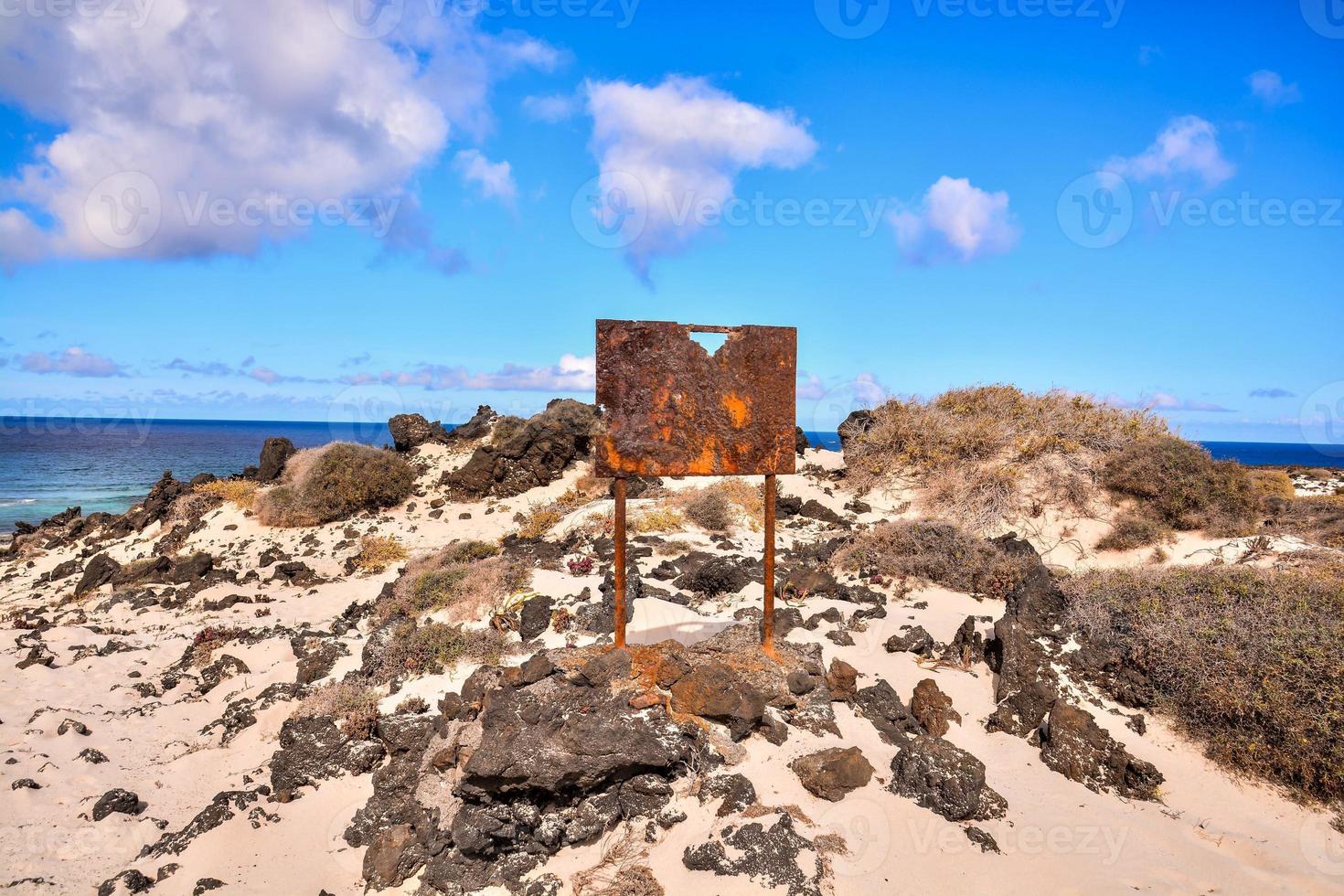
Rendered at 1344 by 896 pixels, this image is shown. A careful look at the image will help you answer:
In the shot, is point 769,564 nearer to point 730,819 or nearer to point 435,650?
point 730,819

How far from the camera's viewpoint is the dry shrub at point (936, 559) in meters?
9.34

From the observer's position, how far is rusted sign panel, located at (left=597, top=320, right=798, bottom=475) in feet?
17.9

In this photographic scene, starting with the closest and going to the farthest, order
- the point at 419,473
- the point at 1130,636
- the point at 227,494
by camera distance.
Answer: the point at 1130,636 < the point at 227,494 < the point at 419,473

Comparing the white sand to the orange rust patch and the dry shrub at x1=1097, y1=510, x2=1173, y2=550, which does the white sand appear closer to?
the orange rust patch

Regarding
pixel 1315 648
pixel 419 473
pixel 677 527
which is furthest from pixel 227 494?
pixel 1315 648

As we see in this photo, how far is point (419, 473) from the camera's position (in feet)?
62.8

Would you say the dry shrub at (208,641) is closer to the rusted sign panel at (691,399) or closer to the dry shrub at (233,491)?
the rusted sign panel at (691,399)

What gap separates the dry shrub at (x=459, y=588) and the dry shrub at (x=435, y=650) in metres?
0.55

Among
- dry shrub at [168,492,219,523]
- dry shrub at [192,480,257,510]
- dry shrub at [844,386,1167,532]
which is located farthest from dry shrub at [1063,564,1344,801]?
dry shrub at [168,492,219,523]

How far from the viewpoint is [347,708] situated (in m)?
6.66

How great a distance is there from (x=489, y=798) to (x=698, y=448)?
327 cm

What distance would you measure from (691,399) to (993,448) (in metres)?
11.8

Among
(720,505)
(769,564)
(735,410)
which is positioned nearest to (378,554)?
(720,505)

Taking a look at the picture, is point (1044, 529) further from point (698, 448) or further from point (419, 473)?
point (419, 473)
